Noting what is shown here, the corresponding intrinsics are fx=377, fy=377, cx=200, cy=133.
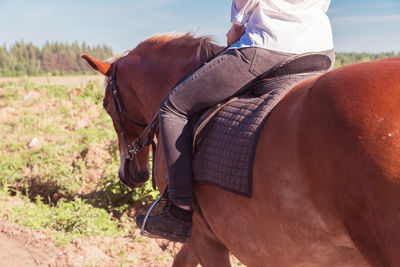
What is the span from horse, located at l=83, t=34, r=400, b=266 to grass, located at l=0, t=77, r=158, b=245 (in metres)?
2.91

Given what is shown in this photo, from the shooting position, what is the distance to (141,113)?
3504mm

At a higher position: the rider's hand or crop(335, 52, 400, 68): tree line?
the rider's hand


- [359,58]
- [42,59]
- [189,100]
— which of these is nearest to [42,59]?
[42,59]

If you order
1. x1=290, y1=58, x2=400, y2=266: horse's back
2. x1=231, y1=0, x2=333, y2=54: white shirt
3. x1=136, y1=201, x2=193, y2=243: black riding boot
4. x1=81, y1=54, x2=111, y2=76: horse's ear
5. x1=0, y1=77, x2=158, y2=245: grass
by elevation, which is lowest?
x1=0, y1=77, x2=158, y2=245: grass

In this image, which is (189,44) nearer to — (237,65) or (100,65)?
(237,65)

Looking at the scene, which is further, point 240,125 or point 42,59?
point 42,59

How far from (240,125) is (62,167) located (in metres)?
5.16

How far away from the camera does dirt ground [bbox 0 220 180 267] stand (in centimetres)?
380

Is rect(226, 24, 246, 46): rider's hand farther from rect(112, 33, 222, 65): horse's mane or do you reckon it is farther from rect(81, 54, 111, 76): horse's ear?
rect(81, 54, 111, 76): horse's ear

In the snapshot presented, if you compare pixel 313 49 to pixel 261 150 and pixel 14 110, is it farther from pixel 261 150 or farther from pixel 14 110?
pixel 14 110

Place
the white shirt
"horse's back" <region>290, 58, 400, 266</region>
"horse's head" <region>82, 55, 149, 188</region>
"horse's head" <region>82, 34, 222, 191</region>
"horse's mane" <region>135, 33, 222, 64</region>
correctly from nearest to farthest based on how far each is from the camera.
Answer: "horse's back" <region>290, 58, 400, 266</region> < the white shirt < "horse's mane" <region>135, 33, 222, 64</region> < "horse's head" <region>82, 34, 222, 191</region> < "horse's head" <region>82, 55, 149, 188</region>

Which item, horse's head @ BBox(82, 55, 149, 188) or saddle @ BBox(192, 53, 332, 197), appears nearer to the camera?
saddle @ BBox(192, 53, 332, 197)

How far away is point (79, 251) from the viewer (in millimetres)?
4133

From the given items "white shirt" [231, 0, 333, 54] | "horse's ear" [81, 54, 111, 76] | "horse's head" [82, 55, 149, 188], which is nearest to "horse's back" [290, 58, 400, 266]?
"white shirt" [231, 0, 333, 54]
